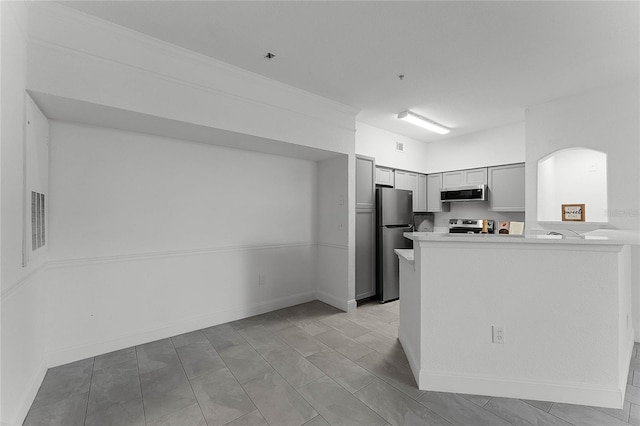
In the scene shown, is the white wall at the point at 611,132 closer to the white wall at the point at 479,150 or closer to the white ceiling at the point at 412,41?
the white ceiling at the point at 412,41

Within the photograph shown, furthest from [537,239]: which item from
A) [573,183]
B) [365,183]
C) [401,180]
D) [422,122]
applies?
[401,180]

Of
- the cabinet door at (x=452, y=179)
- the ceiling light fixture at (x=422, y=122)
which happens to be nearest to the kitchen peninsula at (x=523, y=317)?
the ceiling light fixture at (x=422, y=122)

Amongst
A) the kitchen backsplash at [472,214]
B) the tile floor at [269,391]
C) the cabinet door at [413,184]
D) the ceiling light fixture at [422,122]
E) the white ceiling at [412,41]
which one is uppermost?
the white ceiling at [412,41]

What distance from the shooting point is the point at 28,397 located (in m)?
1.94

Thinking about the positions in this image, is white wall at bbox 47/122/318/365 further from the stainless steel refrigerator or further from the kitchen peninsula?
the kitchen peninsula

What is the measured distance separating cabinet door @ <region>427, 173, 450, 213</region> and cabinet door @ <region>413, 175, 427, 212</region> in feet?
0.25

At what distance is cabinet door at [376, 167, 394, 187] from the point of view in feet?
16.0

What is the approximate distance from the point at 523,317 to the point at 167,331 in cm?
329

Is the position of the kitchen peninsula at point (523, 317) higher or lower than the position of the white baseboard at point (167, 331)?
higher

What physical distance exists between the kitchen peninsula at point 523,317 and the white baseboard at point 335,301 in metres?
1.68

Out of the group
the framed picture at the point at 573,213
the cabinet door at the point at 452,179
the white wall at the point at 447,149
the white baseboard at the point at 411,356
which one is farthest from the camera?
the cabinet door at the point at 452,179

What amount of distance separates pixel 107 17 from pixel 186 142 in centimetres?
125

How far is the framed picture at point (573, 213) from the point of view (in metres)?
3.62

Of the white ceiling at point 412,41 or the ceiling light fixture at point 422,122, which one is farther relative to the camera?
the ceiling light fixture at point 422,122
